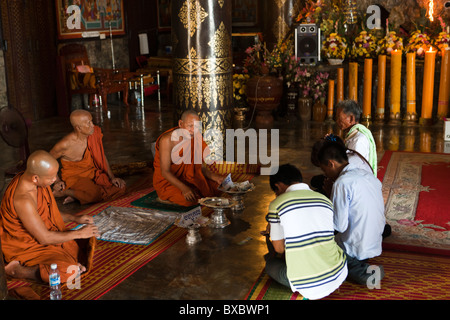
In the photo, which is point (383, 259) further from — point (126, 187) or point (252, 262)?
point (126, 187)

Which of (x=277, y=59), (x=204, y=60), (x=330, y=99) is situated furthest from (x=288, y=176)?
(x=277, y=59)

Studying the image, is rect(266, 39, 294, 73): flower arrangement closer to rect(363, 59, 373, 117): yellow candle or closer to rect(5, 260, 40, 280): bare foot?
rect(363, 59, 373, 117): yellow candle

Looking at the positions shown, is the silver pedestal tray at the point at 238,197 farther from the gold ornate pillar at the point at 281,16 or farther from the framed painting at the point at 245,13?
the framed painting at the point at 245,13

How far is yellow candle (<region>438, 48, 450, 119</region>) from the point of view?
9056 millimetres

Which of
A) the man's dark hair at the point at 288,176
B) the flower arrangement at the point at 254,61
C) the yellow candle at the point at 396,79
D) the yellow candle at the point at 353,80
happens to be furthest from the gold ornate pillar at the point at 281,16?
the man's dark hair at the point at 288,176

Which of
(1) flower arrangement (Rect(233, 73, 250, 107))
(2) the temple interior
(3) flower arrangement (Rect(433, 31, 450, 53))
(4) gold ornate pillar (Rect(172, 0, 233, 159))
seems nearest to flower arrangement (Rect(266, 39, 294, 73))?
(1) flower arrangement (Rect(233, 73, 250, 107))

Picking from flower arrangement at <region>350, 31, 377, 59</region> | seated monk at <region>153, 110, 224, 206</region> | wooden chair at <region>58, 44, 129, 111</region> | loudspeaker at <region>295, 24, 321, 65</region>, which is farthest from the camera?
wooden chair at <region>58, 44, 129, 111</region>

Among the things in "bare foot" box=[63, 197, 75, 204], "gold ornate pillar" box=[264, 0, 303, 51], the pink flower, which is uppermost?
"gold ornate pillar" box=[264, 0, 303, 51]

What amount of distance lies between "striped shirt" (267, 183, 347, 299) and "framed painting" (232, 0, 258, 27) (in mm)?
13096

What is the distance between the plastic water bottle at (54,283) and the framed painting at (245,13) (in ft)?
43.1

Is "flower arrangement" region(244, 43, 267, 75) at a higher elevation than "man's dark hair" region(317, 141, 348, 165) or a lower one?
higher

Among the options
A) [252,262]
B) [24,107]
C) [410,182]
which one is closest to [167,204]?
[252,262]

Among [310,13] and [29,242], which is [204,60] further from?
[310,13]

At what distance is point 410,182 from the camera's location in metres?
6.22
